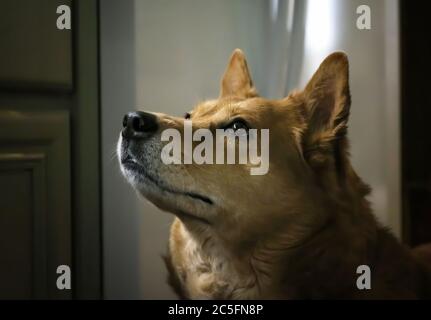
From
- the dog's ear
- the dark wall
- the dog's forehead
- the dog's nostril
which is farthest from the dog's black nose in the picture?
the dark wall

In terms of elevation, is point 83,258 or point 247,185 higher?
point 247,185

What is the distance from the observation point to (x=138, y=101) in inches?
29.9

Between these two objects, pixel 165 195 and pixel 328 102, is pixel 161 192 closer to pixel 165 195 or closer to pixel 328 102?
pixel 165 195

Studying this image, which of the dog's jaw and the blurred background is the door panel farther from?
the dog's jaw

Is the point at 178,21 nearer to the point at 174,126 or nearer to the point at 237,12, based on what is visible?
the point at 237,12

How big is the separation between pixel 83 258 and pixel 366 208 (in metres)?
0.47

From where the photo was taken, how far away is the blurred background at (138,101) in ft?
→ 2.38

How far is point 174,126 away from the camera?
0.64 m

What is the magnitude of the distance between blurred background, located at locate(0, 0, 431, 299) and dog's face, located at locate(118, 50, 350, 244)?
7 centimetres

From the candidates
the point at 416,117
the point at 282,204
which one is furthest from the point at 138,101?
the point at 416,117

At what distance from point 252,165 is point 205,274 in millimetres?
188

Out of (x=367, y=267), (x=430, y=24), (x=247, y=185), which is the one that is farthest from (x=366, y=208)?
(x=430, y=24)

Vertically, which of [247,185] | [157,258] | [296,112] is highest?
[296,112]

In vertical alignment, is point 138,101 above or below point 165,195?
above
